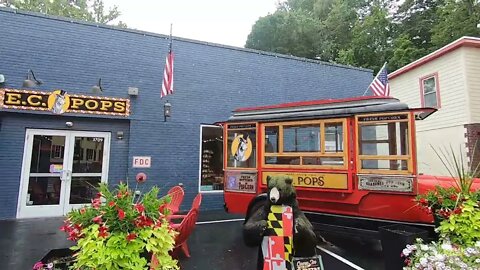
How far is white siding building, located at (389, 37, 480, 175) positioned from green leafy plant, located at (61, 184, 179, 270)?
9.15 meters

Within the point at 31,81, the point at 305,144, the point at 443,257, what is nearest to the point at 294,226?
the point at 443,257

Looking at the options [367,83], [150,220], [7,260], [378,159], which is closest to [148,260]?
[150,220]

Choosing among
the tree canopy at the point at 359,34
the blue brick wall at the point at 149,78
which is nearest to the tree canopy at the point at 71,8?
the tree canopy at the point at 359,34

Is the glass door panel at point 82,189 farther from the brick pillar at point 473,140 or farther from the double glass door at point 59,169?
the brick pillar at point 473,140

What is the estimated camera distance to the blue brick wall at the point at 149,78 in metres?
7.19

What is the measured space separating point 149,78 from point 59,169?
323 centimetres

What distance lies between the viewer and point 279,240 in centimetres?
305

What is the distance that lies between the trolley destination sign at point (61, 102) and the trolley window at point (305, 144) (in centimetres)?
423

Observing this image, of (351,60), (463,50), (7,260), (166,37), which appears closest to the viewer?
(7,260)

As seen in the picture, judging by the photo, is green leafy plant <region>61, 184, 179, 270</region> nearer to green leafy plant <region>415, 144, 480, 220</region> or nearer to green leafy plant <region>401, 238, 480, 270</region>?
green leafy plant <region>401, 238, 480, 270</region>

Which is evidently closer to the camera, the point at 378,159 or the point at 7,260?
the point at 7,260

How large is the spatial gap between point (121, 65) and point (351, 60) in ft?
53.3

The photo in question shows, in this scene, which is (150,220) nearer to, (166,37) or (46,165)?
(46,165)

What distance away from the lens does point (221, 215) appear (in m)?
8.09
